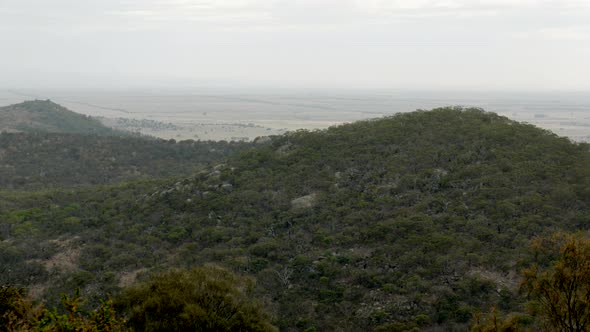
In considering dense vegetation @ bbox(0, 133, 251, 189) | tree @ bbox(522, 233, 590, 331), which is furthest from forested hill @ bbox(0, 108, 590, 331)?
dense vegetation @ bbox(0, 133, 251, 189)

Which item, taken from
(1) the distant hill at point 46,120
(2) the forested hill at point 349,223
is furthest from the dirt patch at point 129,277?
(1) the distant hill at point 46,120

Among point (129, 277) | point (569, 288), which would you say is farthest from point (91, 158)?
point (569, 288)

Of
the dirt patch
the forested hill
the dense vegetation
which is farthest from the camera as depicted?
the dense vegetation

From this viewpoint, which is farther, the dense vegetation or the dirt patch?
the dense vegetation

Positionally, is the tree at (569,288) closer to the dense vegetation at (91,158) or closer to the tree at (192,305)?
the tree at (192,305)

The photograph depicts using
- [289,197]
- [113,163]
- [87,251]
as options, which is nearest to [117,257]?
[87,251]

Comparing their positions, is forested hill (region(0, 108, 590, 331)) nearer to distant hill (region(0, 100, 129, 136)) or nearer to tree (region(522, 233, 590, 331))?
tree (region(522, 233, 590, 331))

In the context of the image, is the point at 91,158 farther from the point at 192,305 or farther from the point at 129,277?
the point at 192,305
